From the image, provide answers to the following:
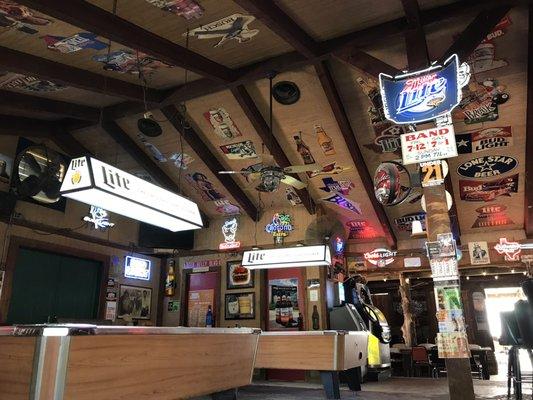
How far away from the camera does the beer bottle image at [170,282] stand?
10914 millimetres

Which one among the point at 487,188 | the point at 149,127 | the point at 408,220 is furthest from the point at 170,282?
the point at 487,188

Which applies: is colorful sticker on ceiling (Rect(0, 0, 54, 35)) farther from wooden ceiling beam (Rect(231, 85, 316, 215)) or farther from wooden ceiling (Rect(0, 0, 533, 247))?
wooden ceiling beam (Rect(231, 85, 316, 215))

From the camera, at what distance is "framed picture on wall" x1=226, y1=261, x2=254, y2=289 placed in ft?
33.9

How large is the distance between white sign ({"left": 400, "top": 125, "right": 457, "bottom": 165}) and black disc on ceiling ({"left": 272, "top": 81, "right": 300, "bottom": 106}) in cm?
308

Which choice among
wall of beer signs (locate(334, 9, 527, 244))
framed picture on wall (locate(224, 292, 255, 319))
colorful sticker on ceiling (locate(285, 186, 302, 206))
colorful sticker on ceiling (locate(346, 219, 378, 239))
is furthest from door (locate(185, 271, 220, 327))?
wall of beer signs (locate(334, 9, 527, 244))

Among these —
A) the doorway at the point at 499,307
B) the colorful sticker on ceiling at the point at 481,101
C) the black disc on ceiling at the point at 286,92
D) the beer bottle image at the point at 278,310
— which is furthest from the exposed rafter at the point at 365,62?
the doorway at the point at 499,307

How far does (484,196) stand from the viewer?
9.12m

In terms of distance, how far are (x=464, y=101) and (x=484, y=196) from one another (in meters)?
2.71

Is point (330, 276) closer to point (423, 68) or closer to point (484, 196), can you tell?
point (484, 196)

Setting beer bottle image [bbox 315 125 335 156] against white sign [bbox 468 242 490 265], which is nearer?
beer bottle image [bbox 315 125 335 156]

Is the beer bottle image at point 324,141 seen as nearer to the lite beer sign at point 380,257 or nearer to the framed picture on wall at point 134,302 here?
the lite beer sign at point 380,257

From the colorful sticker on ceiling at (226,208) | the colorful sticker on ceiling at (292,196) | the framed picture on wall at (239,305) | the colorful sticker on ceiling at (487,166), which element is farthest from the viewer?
the colorful sticker on ceiling at (226,208)

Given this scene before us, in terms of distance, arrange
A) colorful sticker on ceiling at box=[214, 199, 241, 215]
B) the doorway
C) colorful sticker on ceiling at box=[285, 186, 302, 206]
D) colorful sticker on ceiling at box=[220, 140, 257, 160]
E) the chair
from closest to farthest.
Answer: colorful sticker on ceiling at box=[220, 140, 257, 160] < the chair < colorful sticker on ceiling at box=[285, 186, 302, 206] < colorful sticker on ceiling at box=[214, 199, 241, 215] < the doorway

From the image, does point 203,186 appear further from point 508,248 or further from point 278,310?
point 508,248
